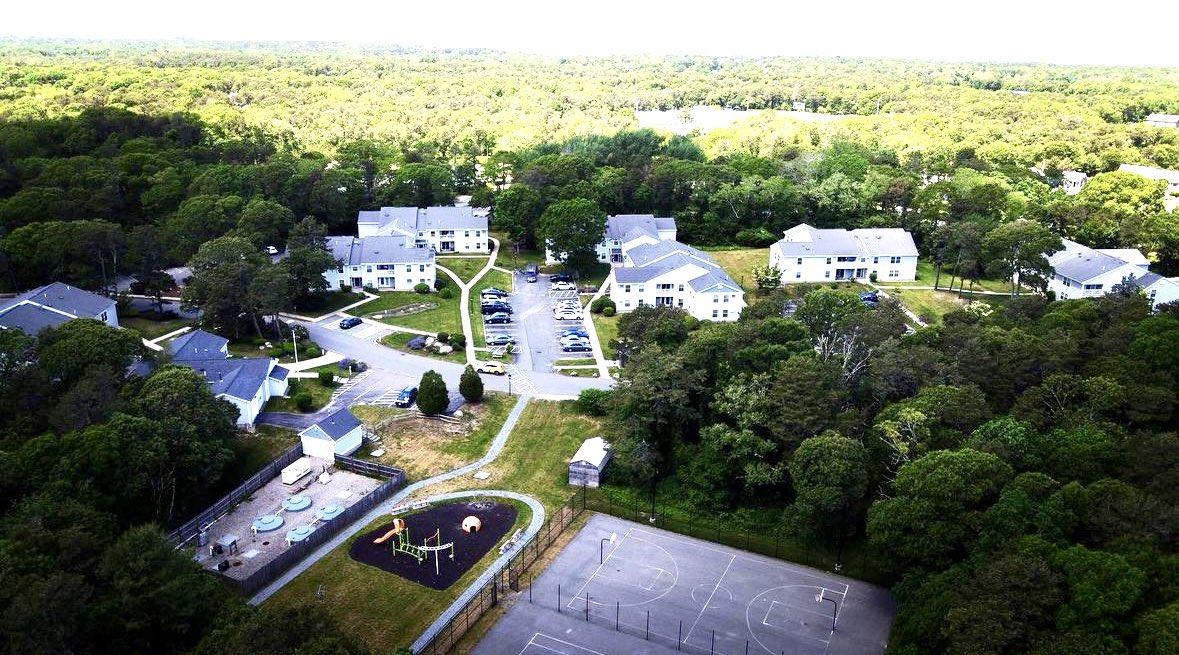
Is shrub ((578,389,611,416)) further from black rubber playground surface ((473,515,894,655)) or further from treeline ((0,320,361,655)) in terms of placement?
treeline ((0,320,361,655))

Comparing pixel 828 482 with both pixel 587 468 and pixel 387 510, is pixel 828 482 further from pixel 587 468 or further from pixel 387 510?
pixel 387 510

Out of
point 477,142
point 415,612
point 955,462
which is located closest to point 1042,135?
point 477,142

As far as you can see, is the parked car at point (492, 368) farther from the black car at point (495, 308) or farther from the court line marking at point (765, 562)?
the court line marking at point (765, 562)

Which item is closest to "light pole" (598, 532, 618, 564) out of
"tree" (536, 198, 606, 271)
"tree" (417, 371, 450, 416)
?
"tree" (417, 371, 450, 416)

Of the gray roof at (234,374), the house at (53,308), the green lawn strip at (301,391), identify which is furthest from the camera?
the house at (53,308)

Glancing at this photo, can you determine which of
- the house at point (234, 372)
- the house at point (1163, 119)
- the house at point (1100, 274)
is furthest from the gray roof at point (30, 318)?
the house at point (1163, 119)

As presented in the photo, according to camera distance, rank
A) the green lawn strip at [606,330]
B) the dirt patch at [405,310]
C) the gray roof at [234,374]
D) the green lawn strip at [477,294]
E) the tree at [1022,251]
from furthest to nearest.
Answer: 1. the dirt patch at [405,310]
2. the tree at [1022,251]
3. the green lawn strip at [477,294]
4. the green lawn strip at [606,330]
5. the gray roof at [234,374]

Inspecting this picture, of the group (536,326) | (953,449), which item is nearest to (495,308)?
(536,326)
